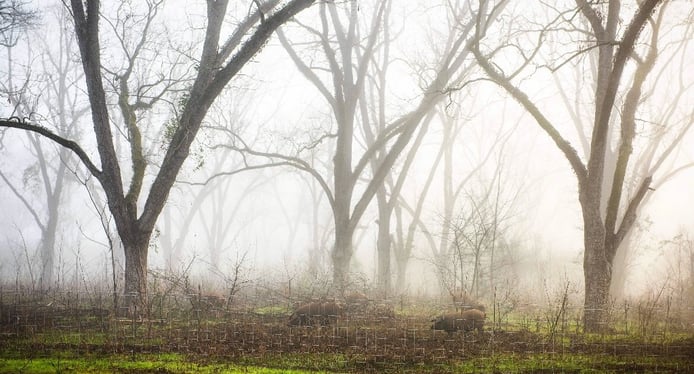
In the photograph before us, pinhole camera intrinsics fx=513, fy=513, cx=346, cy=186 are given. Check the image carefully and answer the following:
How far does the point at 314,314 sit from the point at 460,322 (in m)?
2.97

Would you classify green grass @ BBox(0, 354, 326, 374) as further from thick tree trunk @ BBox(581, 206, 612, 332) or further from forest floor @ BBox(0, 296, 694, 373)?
thick tree trunk @ BBox(581, 206, 612, 332)

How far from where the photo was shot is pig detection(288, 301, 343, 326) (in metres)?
10.4

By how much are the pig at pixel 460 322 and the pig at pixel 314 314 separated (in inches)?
82.8

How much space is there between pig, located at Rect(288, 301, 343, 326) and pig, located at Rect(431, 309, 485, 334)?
6.90 ft

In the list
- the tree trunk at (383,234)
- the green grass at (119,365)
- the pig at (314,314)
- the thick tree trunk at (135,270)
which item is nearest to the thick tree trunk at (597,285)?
the pig at (314,314)

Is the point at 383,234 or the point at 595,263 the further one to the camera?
the point at 383,234

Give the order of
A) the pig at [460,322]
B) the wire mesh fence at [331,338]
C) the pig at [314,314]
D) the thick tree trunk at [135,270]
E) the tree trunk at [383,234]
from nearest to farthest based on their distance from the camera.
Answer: the wire mesh fence at [331,338] < the pig at [460,322] < the pig at [314,314] < the thick tree trunk at [135,270] < the tree trunk at [383,234]

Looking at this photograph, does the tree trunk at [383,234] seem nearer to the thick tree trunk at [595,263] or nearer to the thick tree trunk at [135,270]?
the thick tree trunk at [595,263]

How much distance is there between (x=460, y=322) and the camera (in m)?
9.44

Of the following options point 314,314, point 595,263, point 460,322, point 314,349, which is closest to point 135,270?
point 314,314

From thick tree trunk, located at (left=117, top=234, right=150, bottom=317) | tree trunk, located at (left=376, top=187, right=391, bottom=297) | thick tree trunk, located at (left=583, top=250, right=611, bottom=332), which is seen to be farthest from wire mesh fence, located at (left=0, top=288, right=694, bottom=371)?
tree trunk, located at (left=376, top=187, right=391, bottom=297)

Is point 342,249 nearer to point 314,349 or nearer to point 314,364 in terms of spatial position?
point 314,349

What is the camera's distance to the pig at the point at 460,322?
941 centimetres

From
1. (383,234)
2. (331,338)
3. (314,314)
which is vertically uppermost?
(383,234)
